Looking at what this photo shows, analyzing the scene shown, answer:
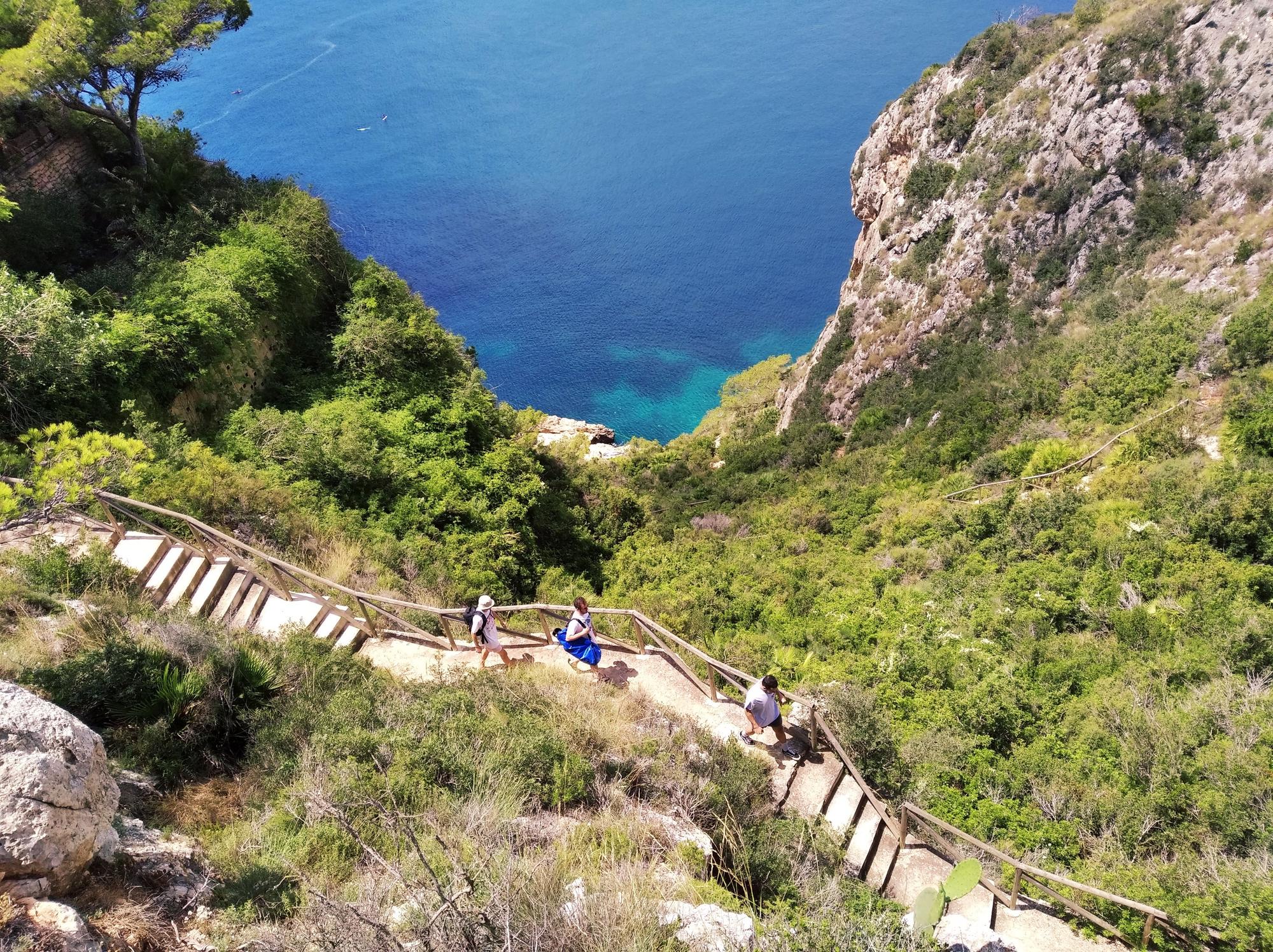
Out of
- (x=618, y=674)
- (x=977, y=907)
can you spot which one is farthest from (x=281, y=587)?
(x=977, y=907)

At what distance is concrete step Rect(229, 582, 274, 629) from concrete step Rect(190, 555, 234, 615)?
1.07 ft

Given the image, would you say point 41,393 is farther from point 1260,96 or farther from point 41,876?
point 1260,96

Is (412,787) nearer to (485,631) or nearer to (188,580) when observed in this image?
(485,631)

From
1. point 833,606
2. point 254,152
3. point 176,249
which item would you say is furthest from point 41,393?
point 254,152

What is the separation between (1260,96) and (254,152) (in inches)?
2382

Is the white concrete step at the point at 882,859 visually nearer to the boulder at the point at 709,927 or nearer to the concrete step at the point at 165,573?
the boulder at the point at 709,927

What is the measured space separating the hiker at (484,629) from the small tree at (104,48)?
16.4 metres

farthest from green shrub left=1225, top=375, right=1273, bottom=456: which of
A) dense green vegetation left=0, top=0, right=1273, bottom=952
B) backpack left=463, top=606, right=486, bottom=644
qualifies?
backpack left=463, top=606, right=486, bottom=644

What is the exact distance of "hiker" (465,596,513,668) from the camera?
894cm

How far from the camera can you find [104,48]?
17250mm

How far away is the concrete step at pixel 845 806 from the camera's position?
24.1 feet

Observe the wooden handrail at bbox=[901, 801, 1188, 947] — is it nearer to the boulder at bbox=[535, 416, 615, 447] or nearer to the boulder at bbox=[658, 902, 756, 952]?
the boulder at bbox=[658, 902, 756, 952]

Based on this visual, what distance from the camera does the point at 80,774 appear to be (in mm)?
5211

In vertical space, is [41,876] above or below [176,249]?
below
